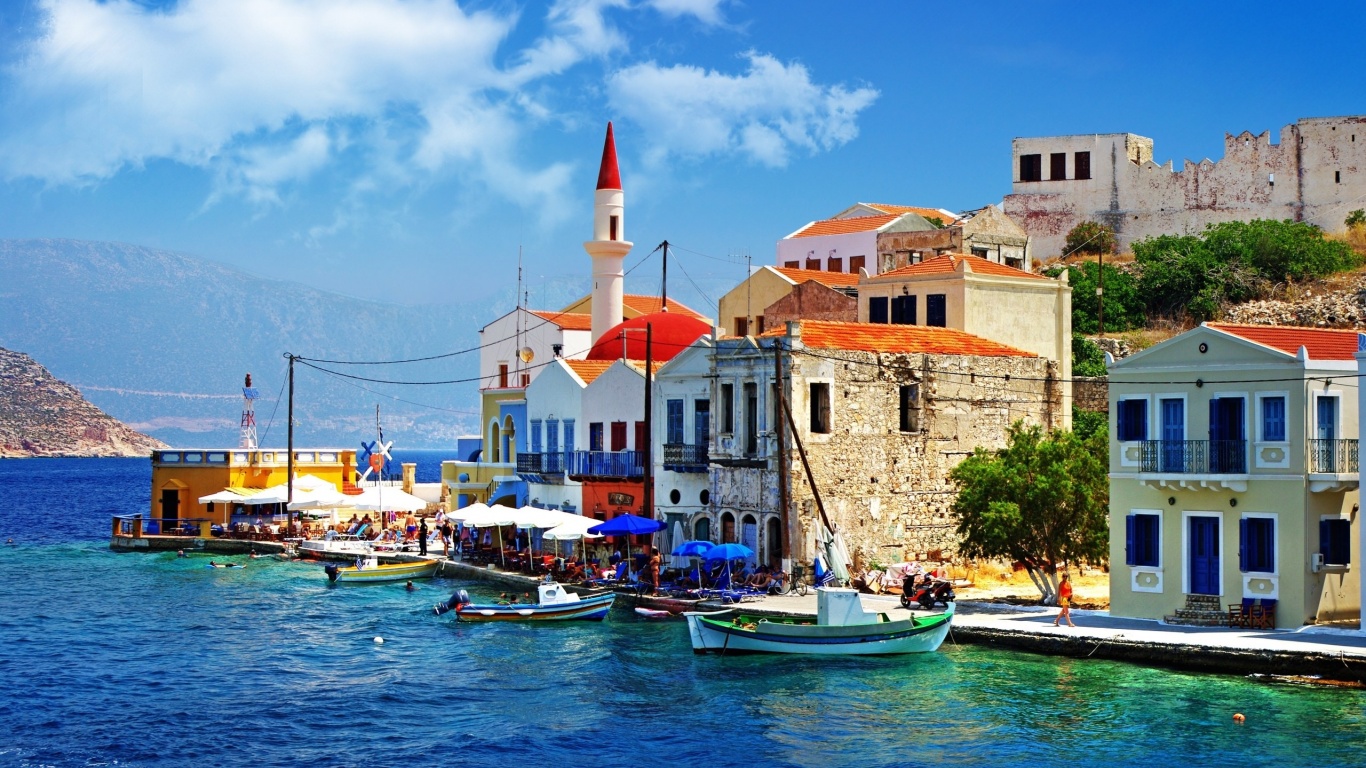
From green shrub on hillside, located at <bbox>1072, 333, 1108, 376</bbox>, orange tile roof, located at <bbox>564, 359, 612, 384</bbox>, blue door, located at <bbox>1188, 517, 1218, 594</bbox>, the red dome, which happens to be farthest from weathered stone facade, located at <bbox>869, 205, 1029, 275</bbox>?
blue door, located at <bbox>1188, 517, 1218, 594</bbox>

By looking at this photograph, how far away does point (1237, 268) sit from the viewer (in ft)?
211

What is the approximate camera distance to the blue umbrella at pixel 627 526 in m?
42.7

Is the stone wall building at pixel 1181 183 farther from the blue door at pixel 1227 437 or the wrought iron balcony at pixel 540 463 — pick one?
the blue door at pixel 1227 437

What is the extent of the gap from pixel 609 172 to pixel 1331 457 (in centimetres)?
3569

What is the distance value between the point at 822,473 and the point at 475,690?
42.8ft

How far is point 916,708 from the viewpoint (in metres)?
28.5

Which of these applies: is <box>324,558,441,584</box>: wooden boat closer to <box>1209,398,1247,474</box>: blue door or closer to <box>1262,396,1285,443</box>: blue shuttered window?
<box>1209,398,1247,474</box>: blue door

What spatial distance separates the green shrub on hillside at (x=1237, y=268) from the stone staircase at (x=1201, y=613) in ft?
106

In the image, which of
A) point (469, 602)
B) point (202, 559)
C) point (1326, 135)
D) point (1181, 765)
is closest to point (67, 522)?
point (202, 559)

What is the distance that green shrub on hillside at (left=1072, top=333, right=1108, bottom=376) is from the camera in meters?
56.0

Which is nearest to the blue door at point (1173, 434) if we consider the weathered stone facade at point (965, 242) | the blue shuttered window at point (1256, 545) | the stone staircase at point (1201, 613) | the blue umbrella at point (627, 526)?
the blue shuttered window at point (1256, 545)

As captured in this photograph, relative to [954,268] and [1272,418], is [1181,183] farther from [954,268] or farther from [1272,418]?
[1272,418]

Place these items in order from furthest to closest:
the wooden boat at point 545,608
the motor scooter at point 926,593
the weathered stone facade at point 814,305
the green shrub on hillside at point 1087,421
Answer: the weathered stone facade at point 814,305 < the green shrub on hillside at point 1087,421 < the wooden boat at point 545,608 < the motor scooter at point 926,593

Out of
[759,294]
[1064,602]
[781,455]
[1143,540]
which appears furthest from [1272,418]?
[759,294]
